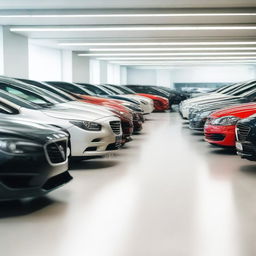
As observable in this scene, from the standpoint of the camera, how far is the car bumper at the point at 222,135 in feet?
23.3

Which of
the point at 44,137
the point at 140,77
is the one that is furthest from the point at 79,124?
the point at 140,77

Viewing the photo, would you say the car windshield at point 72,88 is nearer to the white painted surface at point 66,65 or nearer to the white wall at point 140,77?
the white painted surface at point 66,65

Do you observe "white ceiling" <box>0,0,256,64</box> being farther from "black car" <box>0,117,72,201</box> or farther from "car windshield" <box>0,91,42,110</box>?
"black car" <box>0,117,72,201</box>

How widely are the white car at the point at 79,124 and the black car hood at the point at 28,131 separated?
129 centimetres

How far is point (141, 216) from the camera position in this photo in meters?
3.79

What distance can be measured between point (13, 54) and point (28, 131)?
12.6 meters

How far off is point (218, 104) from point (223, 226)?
19.9ft

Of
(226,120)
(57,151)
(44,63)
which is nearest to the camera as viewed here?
(57,151)

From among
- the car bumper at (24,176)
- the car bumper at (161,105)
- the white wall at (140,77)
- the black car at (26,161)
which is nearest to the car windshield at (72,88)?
the black car at (26,161)

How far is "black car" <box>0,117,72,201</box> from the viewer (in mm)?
3697

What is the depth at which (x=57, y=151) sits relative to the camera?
4.13m

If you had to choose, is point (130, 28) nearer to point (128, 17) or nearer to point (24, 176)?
point (128, 17)

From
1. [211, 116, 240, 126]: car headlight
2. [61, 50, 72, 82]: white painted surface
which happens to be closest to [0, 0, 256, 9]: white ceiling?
[211, 116, 240, 126]: car headlight

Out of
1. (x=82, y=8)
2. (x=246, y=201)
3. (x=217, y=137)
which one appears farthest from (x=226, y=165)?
(x=82, y=8)
